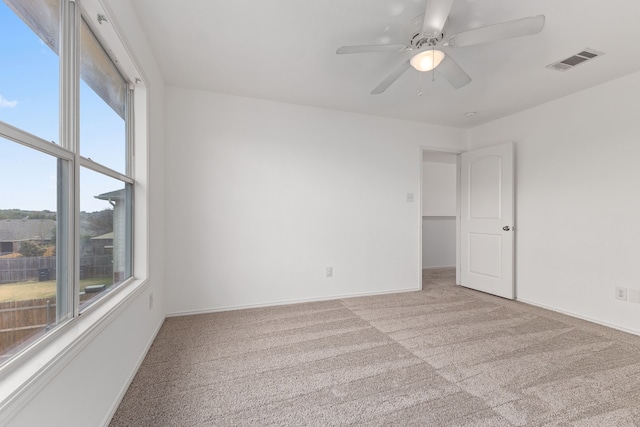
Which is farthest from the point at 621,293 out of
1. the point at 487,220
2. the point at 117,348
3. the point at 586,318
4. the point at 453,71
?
the point at 117,348

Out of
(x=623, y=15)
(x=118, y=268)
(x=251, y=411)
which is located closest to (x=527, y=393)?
(x=251, y=411)

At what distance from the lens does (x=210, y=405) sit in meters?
1.55

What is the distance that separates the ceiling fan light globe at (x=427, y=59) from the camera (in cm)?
185

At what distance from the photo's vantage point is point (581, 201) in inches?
114

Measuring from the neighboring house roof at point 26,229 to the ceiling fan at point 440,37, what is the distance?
1785 mm

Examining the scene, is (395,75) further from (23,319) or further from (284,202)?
(23,319)

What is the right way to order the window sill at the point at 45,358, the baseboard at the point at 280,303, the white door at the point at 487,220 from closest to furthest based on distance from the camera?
the window sill at the point at 45,358 < the baseboard at the point at 280,303 < the white door at the point at 487,220

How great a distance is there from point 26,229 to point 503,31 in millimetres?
2392

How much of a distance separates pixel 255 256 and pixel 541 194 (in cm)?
341

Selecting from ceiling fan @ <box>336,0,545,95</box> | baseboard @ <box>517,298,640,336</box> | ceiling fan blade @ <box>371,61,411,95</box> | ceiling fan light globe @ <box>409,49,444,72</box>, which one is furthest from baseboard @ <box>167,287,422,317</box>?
ceiling fan light globe @ <box>409,49,444,72</box>

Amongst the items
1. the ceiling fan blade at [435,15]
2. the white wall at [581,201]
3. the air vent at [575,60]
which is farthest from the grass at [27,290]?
the white wall at [581,201]

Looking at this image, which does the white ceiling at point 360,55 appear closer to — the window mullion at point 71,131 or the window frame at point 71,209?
the window frame at point 71,209

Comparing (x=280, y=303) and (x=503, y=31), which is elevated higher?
(x=503, y=31)

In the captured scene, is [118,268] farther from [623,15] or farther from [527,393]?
[623,15]
